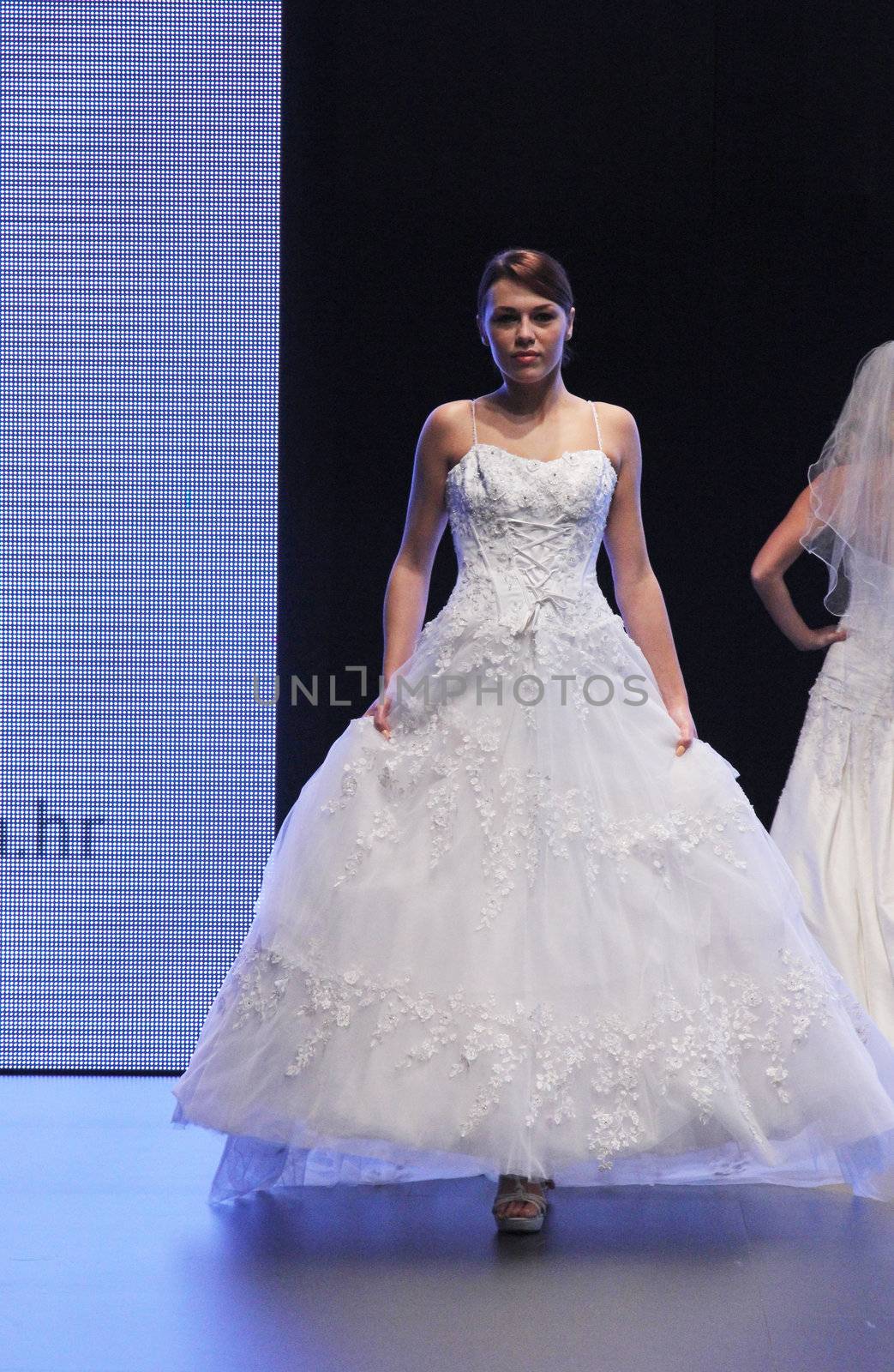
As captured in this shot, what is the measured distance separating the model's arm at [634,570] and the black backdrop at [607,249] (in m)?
0.87

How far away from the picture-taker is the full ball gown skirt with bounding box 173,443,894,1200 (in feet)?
7.68

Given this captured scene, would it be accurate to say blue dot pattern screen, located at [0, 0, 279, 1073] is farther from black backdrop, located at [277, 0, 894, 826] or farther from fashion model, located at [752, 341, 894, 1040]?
fashion model, located at [752, 341, 894, 1040]

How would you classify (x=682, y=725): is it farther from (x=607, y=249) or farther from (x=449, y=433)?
(x=607, y=249)

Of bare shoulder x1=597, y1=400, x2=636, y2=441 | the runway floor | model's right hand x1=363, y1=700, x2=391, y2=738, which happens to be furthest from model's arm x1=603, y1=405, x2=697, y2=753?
the runway floor

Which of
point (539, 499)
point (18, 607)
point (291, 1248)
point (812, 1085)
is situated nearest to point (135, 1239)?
point (291, 1248)

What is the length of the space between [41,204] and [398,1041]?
2.54m

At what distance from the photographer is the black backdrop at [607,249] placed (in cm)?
372

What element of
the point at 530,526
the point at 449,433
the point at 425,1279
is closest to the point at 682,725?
the point at 530,526

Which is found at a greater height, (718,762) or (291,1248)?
(718,762)

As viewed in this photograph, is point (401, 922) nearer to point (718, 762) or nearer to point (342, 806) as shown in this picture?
point (342, 806)

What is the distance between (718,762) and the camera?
2.67m

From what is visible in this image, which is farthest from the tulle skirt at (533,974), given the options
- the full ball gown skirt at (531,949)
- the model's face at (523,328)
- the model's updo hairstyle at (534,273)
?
the model's updo hairstyle at (534,273)

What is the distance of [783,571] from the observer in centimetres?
338

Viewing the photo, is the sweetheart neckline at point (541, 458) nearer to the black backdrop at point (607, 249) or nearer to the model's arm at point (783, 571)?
the model's arm at point (783, 571)
